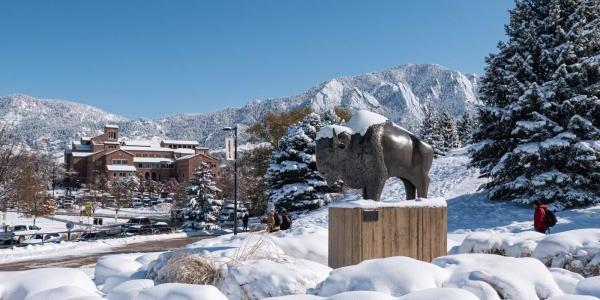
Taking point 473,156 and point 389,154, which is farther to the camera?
point 473,156

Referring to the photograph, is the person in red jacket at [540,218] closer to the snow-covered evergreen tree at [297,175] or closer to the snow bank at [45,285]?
the snow bank at [45,285]

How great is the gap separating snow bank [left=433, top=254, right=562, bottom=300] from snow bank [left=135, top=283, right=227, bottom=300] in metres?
2.42

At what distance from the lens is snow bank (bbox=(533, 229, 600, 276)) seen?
711 centimetres

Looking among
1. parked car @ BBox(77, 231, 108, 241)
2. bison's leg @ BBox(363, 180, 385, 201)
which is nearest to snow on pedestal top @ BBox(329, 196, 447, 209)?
bison's leg @ BBox(363, 180, 385, 201)

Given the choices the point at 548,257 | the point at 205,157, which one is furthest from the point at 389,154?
the point at 205,157

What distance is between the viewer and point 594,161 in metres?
18.7

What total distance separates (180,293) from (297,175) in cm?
2556

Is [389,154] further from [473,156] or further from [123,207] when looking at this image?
[123,207]

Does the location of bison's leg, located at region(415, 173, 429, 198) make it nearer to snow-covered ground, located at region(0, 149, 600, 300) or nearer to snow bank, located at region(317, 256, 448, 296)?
snow-covered ground, located at region(0, 149, 600, 300)

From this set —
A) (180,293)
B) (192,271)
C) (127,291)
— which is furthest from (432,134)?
(180,293)

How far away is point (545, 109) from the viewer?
761 inches

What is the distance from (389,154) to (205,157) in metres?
91.1

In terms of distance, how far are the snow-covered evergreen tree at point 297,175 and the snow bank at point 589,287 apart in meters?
23.8

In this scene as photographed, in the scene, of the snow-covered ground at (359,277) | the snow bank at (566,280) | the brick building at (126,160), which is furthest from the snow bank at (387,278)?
the brick building at (126,160)
